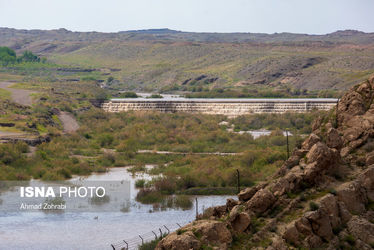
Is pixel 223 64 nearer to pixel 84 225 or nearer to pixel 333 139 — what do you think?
pixel 84 225

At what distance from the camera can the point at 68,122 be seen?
6194 centimetres

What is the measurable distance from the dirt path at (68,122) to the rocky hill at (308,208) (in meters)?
39.4

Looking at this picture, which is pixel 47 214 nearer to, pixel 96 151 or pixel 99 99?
pixel 96 151

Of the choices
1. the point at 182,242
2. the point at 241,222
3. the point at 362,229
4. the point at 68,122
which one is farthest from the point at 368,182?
the point at 68,122

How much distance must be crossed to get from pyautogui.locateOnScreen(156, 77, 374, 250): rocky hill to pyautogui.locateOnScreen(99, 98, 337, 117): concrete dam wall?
47816 millimetres

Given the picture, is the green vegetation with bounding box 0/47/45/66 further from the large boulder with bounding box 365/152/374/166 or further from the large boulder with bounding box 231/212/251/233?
the large boulder with bounding box 231/212/251/233

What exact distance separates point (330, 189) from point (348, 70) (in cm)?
8668

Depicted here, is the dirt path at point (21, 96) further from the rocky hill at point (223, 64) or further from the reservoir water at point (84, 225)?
the reservoir water at point (84, 225)

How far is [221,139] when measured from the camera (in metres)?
54.1

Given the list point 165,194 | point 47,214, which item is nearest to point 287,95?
point 165,194

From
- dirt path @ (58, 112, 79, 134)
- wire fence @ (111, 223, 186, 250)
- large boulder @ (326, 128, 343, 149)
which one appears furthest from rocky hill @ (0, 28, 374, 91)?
large boulder @ (326, 128, 343, 149)

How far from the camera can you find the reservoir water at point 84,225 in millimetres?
25219

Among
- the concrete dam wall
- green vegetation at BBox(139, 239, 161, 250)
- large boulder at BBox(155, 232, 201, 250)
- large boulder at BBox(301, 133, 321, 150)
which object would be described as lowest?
green vegetation at BBox(139, 239, 161, 250)

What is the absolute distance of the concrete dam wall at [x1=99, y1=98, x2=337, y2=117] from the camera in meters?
67.5
